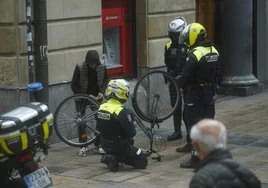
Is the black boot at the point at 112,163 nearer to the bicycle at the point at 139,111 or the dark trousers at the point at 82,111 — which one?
the bicycle at the point at 139,111

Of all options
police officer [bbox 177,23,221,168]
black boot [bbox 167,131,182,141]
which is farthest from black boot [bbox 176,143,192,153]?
black boot [bbox 167,131,182,141]

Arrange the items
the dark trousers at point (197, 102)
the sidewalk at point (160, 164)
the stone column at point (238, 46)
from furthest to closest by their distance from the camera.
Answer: the stone column at point (238, 46) → the dark trousers at point (197, 102) → the sidewalk at point (160, 164)

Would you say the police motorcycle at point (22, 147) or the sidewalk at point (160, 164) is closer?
the police motorcycle at point (22, 147)

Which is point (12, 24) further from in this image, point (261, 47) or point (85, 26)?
point (261, 47)

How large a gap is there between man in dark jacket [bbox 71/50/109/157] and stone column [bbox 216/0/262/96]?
19.0 ft

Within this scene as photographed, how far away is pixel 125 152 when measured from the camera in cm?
895

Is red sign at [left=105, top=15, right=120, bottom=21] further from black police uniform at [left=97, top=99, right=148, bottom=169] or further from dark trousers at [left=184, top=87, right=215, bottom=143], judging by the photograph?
black police uniform at [left=97, top=99, right=148, bottom=169]

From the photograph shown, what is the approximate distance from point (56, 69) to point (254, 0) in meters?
6.94

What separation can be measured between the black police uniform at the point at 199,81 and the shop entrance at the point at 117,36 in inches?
138

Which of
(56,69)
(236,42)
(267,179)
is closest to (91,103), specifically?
(56,69)

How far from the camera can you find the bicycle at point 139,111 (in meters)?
10.0

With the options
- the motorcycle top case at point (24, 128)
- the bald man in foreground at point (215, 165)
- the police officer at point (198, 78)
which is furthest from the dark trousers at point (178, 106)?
the bald man in foreground at point (215, 165)

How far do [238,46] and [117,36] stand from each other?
3484 mm

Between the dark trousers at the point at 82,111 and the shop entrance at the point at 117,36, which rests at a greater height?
the shop entrance at the point at 117,36
